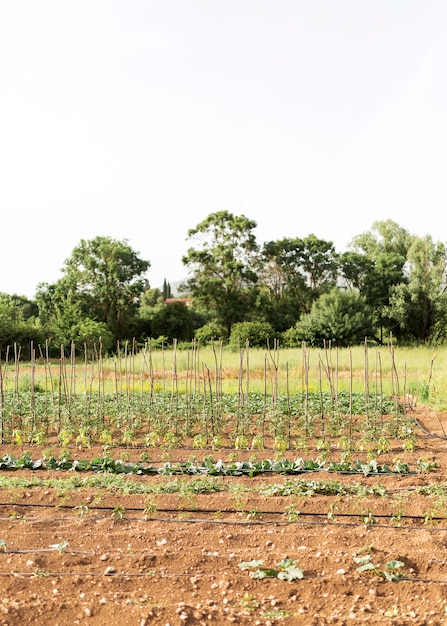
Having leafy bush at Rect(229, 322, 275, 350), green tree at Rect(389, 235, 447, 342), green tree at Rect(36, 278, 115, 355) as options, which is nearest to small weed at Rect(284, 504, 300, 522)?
green tree at Rect(36, 278, 115, 355)

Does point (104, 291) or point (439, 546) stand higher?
point (104, 291)

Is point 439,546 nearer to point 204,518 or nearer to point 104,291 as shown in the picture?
point 204,518

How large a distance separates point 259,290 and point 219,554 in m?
22.5

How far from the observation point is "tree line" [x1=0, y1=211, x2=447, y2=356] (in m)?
24.1

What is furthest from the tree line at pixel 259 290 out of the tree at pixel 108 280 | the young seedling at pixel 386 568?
the young seedling at pixel 386 568

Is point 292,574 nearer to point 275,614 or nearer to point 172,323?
point 275,614

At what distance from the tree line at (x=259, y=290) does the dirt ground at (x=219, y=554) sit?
18.7 metres

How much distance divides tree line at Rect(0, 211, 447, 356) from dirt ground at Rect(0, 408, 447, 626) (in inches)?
737

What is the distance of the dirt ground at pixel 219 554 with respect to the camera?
2771 millimetres

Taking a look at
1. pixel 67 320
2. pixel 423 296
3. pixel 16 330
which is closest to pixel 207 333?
pixel 67 320

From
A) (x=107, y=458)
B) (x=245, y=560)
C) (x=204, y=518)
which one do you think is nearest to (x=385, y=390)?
(x=107, y=458)

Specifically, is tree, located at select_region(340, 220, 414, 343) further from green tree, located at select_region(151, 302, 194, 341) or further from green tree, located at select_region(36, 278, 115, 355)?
green tree, located at select_region(36, 278, 115, 355)

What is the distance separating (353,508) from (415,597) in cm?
133

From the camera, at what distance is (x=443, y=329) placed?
83.4 ft
